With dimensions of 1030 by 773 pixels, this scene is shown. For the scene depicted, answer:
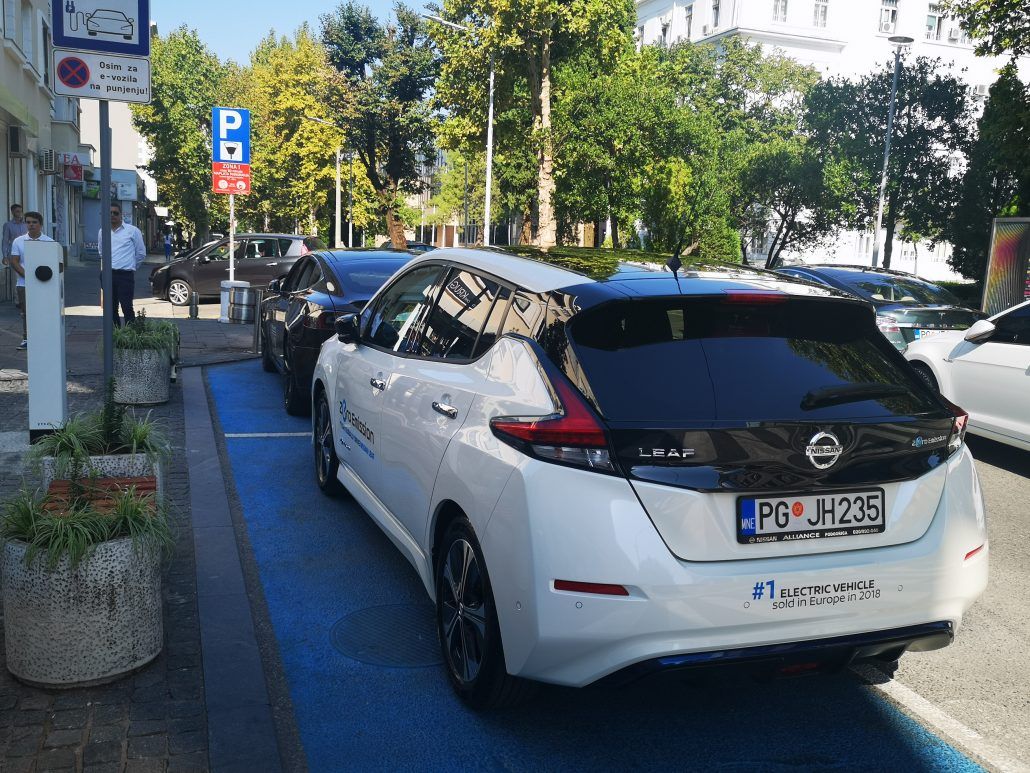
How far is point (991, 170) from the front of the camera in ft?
106

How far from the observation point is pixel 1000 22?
19922 millimetres

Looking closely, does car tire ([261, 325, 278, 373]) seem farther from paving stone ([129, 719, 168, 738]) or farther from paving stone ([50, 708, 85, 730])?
paving stone ([129, 719, 168, 738])

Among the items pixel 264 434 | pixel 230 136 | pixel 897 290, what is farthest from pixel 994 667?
pixel 230 136

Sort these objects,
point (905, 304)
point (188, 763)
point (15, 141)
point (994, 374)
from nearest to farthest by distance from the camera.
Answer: point (188, 763) → point (994, 374) → point (905, 304) → point (15, 141)

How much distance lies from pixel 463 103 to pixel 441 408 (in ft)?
140

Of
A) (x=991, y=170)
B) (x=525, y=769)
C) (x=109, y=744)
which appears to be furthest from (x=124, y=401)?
(x=991, y=170)

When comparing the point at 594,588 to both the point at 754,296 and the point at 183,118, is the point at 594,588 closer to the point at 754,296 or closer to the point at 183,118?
the point at 754,296

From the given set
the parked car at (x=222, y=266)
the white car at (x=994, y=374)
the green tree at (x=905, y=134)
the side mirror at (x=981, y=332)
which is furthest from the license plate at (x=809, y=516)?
the green tree at (x=905, y=134)

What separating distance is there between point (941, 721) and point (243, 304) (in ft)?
48.5

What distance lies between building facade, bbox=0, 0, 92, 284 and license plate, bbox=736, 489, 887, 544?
15971mm

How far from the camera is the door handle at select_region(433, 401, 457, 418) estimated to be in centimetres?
394

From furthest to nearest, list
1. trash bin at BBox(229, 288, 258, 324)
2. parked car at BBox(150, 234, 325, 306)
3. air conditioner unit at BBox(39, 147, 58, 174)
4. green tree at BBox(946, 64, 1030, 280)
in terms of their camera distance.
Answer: green tree at BBox(946, 64, 1030, 280) < air conditioner unit at BBox(39, 147, 58, 174) < parked car at BBox(150, 234, 325, 306) < trash bin at BBox(229, 288, 258, 324)

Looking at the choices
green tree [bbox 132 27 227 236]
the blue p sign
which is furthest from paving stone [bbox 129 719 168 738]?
green tree [bbox 132 27 227 236]

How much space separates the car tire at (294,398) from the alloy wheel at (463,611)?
588cm
